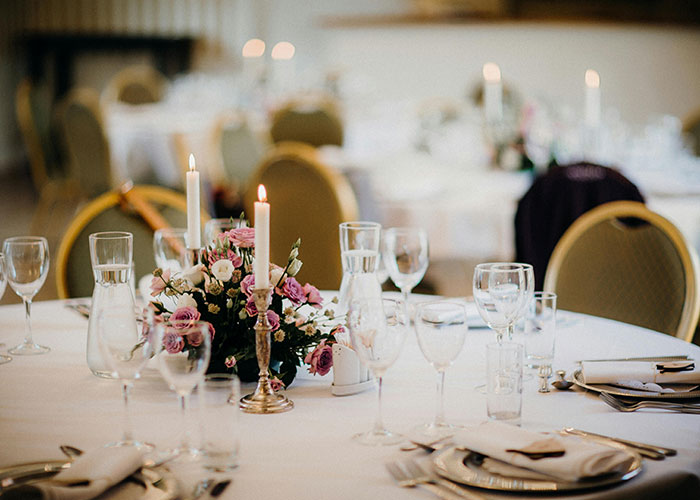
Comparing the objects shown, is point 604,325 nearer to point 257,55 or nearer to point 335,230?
point 335,230

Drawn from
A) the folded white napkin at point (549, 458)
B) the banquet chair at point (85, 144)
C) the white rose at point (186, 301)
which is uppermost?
the banquet chair at point (85, 144)

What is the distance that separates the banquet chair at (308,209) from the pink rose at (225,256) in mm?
1381

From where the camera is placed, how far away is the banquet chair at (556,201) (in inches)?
108

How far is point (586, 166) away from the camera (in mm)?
2773

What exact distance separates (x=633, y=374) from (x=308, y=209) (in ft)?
5.41

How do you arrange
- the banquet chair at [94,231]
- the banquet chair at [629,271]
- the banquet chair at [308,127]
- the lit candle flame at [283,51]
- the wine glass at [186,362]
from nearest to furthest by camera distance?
the wine glass at [186,362] → the banquet chair at [629,271] → the banquet chair at [94,231] → the banquet chair at [308,127] → the lit candle flame at [283,51]

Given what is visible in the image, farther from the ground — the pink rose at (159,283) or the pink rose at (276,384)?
the pink rose at (159,283)

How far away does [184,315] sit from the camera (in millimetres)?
1295

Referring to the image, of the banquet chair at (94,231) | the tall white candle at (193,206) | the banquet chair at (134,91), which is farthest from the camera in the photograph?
the banquet chair at (134,91)

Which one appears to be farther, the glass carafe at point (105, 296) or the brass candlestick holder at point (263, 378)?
the glass carafe at point (105, 296)

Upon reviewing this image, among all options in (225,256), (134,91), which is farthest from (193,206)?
(134,91)

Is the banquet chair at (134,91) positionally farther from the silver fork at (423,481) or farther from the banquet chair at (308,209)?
the silver fork at (423,481)

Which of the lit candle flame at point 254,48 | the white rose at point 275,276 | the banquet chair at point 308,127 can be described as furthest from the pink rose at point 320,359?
the lit candle flame at point 254,48

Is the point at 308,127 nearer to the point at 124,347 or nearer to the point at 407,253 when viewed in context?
the point at 407,253
